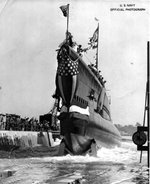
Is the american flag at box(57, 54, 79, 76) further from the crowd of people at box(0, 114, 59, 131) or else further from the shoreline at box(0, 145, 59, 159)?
the shoreline at box(0, 145, 59, 159)

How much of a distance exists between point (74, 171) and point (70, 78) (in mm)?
2760

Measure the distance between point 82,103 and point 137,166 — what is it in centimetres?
A: 318

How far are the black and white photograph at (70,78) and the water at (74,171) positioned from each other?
0.05 feet

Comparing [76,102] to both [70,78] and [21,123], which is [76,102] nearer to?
[70,78]

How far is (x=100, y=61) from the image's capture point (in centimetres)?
589

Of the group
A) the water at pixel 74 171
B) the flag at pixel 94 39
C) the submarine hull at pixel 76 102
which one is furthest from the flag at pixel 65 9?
the water at pixel 74 171

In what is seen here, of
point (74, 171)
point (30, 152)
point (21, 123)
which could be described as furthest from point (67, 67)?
point (74, 171)

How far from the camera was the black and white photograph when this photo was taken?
16.4ft

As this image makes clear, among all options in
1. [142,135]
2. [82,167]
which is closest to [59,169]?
[82,167]

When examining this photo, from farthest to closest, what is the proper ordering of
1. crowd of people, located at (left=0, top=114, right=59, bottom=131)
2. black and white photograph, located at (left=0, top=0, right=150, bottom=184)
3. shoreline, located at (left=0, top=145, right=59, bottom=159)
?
shoreline, located at (left=0, top=145, right=59, bottom=159) < crowd of people, located at (left=0, top=114, right=59, bottom=131) < black and white photograph, located at (left=0, top=0, right=150, bottom=184)

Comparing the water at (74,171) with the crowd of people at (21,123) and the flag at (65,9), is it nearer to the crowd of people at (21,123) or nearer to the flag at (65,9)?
the crowd of people at (21,123)

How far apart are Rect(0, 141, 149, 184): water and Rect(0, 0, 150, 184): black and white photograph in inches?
0.6

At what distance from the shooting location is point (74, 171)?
6.24m

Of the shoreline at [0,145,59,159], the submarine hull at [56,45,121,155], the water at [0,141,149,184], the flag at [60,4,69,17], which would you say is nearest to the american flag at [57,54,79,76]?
the submarine hull at [56,45,121,155]
